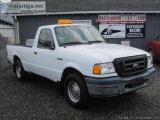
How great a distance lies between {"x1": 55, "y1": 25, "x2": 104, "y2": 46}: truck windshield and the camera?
5637mm

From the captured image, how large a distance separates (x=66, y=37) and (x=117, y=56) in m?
1.66

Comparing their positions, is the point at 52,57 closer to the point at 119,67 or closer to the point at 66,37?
the point at 66,37

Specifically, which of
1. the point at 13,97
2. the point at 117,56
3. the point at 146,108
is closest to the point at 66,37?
the point at 117,56

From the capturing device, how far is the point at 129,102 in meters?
5.39

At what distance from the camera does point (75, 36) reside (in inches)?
228

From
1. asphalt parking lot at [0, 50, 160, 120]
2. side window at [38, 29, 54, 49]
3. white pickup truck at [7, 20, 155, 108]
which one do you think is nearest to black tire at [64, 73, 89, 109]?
white pickup truck at [7, 20, 155, 108]

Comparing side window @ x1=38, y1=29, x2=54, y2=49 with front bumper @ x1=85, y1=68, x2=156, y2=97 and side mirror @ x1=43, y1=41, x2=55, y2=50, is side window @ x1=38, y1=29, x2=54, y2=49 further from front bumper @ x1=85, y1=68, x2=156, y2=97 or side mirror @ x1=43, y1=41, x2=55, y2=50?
front bumper @ x1=85, y1=68, x2=156, y2=97

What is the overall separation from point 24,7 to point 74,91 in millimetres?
9923

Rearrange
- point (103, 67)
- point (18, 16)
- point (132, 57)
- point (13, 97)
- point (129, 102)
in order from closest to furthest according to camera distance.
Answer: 1. point (103, 67)
2. point (132, 57)
3. point (129, 102)
4. point (13, 97)
5. point (18, 16)

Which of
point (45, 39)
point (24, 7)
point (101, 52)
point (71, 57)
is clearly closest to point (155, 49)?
point (45, 39)

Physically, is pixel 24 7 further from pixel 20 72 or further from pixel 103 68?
pixel 103 68

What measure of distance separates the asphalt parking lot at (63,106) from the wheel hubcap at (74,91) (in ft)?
0.76

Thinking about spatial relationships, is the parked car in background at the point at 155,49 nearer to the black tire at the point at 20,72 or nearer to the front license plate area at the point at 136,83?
the front license plate area at the point at 136,83

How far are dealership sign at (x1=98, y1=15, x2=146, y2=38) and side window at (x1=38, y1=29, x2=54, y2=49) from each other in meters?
7.56
